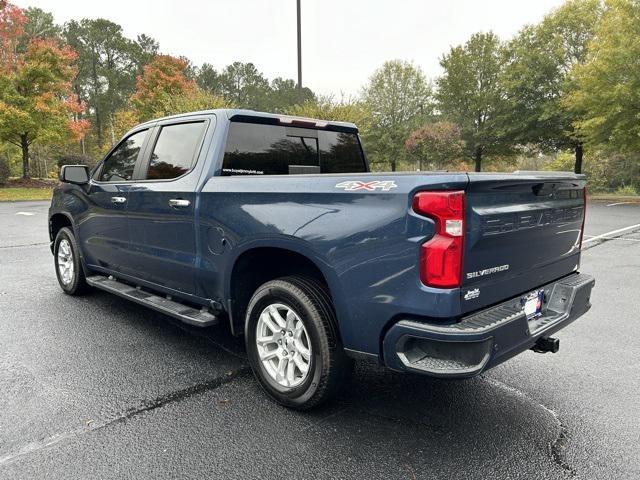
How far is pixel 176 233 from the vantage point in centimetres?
365

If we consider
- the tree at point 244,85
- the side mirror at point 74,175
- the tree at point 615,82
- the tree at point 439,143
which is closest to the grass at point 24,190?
the side mirror at point 74,175

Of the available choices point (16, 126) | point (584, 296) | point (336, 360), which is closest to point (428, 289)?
point (336, 360)

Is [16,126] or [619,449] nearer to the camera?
[619,449]

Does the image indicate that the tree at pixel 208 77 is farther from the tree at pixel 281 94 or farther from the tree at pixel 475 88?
the tree at pixel 475 88

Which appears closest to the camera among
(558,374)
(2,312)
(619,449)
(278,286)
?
(619,449)

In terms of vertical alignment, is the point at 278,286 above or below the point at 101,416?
above

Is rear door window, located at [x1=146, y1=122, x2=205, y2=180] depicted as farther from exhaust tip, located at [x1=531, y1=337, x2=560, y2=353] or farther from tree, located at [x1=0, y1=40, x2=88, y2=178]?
tree, located at [x1=0, y1=40, x2=88, y2=178]

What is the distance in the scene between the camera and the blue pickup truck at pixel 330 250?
7.40ft

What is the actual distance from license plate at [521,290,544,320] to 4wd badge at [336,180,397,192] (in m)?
1.11

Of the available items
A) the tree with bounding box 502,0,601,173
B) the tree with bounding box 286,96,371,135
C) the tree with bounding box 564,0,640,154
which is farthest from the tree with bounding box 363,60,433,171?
the tree with bounding box 286,96,371,135

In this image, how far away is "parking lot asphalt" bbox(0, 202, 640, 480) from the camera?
2395mm

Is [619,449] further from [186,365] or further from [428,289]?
[186,365]

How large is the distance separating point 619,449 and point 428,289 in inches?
58.4

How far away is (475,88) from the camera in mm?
32312
